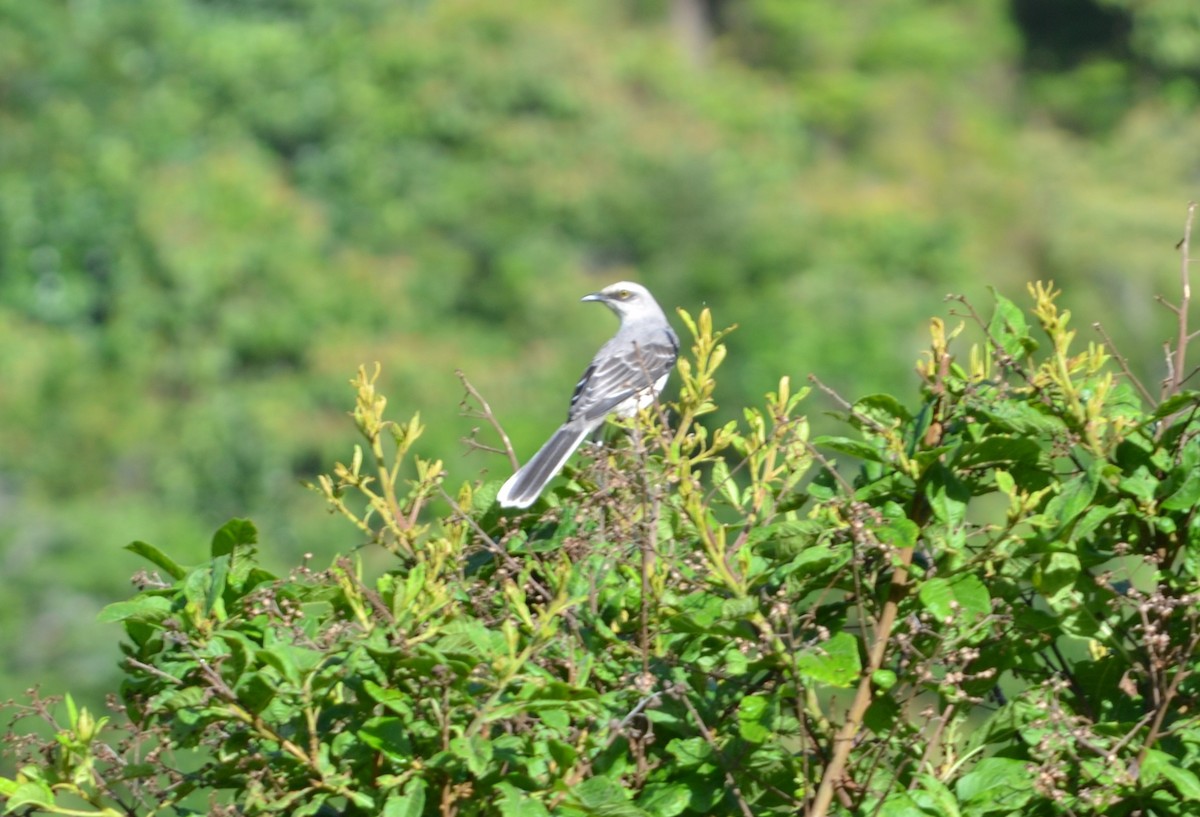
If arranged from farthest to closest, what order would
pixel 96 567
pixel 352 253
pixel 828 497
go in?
pixel 352 253 → pixel 96 567 → pixel 828 497

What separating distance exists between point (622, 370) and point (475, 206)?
41699 mm

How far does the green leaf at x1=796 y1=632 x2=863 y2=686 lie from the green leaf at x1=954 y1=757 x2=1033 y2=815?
25 centimetres

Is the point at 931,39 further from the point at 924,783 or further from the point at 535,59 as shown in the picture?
the point at 924,783

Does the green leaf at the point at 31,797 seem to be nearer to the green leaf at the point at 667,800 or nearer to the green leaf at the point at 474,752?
the green leaf at the point at 474,752

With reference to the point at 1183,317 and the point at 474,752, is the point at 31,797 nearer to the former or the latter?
the point at 474,752

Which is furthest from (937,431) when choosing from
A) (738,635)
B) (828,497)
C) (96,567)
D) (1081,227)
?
(1081,227)

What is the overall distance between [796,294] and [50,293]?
16780mm

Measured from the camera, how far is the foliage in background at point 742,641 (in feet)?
9.10

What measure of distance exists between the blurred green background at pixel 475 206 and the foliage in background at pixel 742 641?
26870mm

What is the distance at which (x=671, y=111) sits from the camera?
5359 centimetres

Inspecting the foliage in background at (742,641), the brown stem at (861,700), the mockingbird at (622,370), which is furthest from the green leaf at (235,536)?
the mockingbird at (622,370)

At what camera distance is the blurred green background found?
38284 mm

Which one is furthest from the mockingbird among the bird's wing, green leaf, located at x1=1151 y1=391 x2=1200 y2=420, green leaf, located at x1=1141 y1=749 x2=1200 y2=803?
green leaf, located at x1=1141 y1=749 x2=1200 y2=803

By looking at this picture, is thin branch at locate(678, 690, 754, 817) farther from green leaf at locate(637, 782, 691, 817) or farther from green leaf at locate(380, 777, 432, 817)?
green leaf at locate(380, 777, 432, 817)
